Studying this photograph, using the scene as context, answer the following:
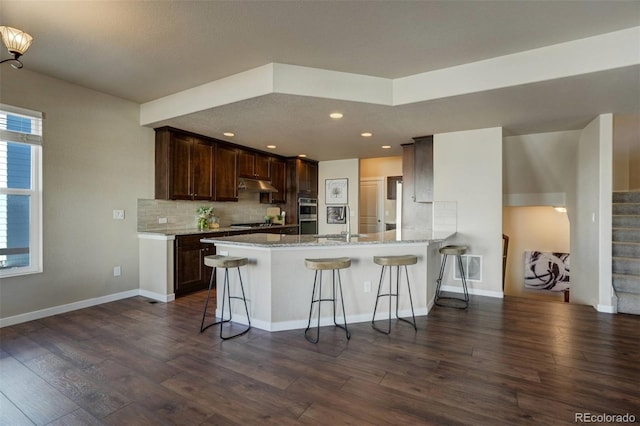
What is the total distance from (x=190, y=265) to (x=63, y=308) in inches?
57.7

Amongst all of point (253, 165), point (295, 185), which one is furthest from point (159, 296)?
point (295, 185)

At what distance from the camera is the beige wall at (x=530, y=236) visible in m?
6.85

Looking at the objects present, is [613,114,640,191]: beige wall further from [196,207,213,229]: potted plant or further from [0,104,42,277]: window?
[0,104,42,277]: window

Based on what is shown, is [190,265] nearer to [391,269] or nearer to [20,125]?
[20,125]

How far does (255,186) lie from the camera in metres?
5.94

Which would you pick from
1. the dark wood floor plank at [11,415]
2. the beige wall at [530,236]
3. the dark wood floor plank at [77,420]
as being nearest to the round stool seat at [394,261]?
the dark wood floor plank at [77,420]

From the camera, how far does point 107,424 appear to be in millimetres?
1796

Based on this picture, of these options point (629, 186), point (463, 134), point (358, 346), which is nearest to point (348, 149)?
point (463, 134)

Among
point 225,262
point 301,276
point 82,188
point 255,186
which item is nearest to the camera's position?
point 225,262

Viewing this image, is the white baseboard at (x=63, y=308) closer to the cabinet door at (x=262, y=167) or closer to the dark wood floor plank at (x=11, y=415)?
the dark wood floor plank at (x=11, y=415)

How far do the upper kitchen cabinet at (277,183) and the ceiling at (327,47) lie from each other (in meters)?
2.46

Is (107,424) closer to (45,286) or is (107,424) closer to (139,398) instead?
(139,398)

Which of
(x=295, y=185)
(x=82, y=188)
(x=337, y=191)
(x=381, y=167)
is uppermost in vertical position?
(x=381, y=167)

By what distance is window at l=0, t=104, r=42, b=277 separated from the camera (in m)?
3.26
